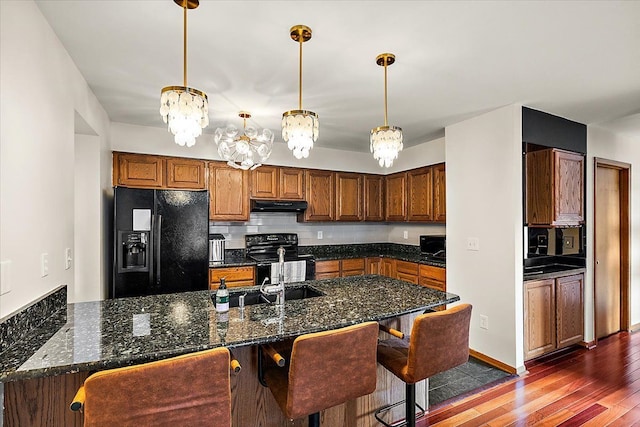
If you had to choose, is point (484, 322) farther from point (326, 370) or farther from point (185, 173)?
point (185, 173)

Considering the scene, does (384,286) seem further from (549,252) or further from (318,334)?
(549,252)

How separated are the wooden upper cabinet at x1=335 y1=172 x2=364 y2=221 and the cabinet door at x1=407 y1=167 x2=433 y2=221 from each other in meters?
0.72

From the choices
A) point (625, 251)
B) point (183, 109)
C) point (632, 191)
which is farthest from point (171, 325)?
point (632, 191)

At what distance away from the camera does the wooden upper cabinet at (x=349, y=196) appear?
4.80 m

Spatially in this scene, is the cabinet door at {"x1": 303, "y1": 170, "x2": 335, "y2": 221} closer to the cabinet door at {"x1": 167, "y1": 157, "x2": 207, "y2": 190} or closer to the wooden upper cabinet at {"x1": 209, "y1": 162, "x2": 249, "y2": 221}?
the wooden upper cabinet at {"x1": 209, "y1": 162, "x2": 249, "y2": 221}

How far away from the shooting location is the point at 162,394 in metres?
1.08

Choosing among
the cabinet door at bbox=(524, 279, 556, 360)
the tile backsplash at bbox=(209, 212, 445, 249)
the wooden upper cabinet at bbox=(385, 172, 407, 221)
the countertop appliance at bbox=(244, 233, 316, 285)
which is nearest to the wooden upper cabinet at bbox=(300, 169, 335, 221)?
the tile backsplash at bbox=(209, 212, 445, 249)

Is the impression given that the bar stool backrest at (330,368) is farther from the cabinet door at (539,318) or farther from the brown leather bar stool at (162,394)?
the cabinet door at (539,318)

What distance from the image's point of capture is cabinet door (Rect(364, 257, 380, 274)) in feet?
15.5

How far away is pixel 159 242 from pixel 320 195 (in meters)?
2.19

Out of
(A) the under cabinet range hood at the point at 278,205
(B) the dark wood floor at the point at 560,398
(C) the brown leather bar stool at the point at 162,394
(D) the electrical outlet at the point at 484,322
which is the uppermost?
(A) the under cabinet range hood at the point at 278,205

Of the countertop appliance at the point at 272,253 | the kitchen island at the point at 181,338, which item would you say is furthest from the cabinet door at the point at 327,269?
the kitchen island at the point at 181,338

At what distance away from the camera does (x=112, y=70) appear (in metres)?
2.39

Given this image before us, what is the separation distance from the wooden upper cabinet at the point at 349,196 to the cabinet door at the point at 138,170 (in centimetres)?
231
